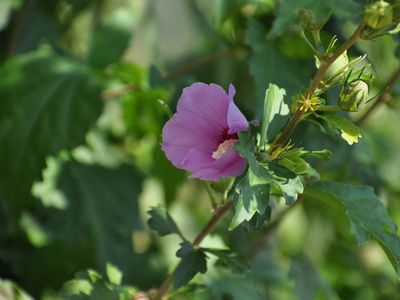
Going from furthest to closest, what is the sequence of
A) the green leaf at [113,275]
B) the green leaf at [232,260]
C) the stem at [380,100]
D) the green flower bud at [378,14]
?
the stem at [380,100]
the green leaf at [113,275]
the green leaf at [232,260]
the green flower bud at [378,14]

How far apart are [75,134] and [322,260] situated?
2.10 feet

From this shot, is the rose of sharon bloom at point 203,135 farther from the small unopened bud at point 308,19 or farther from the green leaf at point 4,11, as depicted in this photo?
the green leaf at point 4,11

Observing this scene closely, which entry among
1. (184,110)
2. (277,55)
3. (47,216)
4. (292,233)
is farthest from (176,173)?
(184,110)

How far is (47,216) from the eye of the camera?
1187 millimetres

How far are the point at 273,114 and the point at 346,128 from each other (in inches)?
2.3

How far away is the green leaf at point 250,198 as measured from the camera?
1.92ft

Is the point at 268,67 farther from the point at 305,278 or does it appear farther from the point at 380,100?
the point at 305,278

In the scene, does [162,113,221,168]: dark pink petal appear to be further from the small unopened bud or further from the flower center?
the small unopened bud

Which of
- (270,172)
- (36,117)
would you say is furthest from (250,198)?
(36,117)

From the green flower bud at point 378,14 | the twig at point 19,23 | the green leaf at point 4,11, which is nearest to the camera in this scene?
the green flower bud at point 378,14

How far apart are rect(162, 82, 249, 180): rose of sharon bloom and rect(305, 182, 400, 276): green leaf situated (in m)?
0.10

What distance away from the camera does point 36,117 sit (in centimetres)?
101

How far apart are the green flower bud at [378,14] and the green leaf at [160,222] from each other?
0.26 m

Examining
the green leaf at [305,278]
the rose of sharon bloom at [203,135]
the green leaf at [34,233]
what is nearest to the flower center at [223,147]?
the rose of sharon bloom at [203,135]
